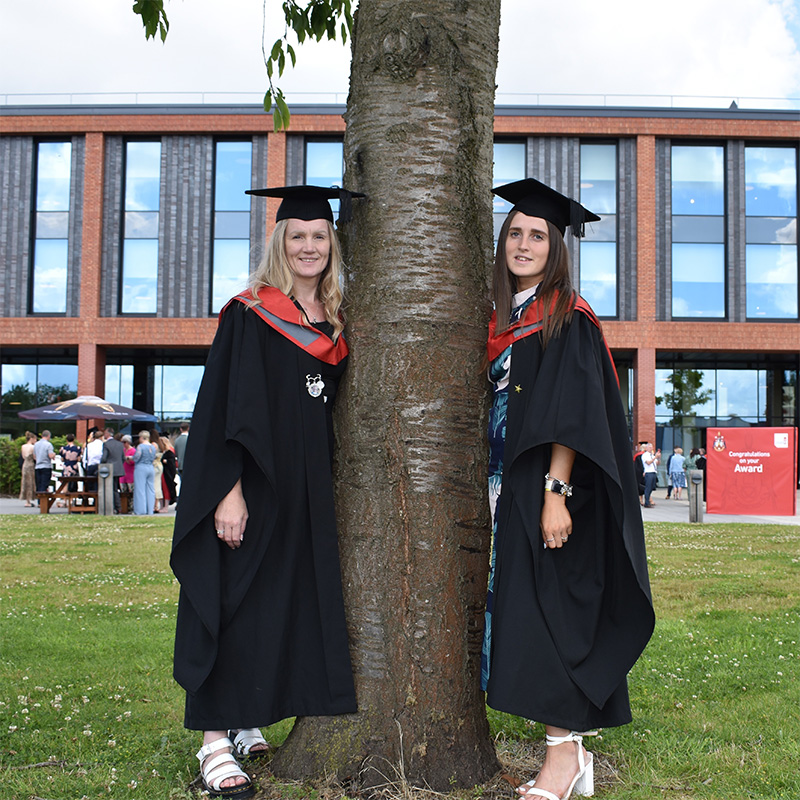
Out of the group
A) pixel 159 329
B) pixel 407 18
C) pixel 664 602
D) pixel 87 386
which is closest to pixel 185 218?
pixel 159 329

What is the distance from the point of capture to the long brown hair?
3.18m

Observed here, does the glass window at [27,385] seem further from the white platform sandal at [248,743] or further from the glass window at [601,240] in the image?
the white platform sandal at [248,743]

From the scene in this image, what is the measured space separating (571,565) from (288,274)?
154cm

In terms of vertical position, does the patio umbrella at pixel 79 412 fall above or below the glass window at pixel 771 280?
below

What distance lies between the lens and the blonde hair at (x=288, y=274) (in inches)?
136

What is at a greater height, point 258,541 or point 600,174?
point 600,174

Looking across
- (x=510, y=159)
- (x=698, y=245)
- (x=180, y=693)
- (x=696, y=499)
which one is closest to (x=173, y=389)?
(x=510, y=159)

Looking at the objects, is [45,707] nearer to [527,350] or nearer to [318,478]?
[318,478]

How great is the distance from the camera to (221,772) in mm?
3125

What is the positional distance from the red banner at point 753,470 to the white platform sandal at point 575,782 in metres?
15.2

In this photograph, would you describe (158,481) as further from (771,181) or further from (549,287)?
(771,181)

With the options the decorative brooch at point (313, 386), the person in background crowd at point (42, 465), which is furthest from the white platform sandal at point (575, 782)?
the person in background crowd at point (42, 465)

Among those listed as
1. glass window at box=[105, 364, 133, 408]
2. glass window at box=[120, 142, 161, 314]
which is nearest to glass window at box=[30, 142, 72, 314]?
glass window at box=[120, 142, 161, 314]

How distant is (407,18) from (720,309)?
2723 cm
